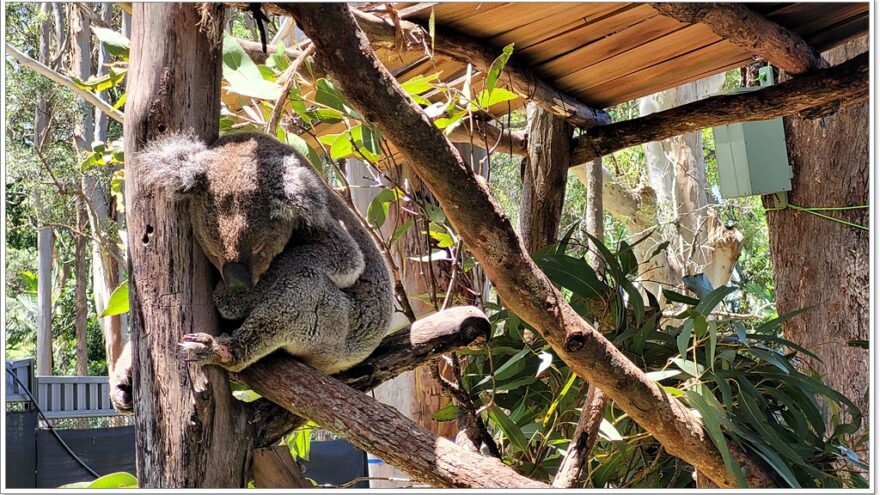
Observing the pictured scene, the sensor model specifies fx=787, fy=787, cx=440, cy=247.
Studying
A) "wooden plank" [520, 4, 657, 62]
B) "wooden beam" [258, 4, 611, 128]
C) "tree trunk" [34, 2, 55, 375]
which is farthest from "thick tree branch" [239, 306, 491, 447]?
"tree trunk" [34, 2, 55, 375]

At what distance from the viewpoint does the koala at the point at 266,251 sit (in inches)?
70.4

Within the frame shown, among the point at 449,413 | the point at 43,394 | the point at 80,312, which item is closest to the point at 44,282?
the point at 80,312

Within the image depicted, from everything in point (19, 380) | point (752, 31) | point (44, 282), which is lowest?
point (19, 380)

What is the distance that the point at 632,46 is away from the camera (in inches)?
111

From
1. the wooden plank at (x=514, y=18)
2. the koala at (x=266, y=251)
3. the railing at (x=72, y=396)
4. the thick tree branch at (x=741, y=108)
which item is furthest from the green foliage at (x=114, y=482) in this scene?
the railing at (x=72, y=396)

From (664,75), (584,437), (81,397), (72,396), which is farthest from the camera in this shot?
(81,397)

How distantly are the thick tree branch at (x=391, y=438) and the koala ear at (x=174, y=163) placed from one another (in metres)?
0.53

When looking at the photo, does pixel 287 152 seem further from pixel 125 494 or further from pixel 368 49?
pixel 125 494

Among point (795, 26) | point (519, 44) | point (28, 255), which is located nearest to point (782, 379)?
point (795, 26)

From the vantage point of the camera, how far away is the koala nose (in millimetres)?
1836

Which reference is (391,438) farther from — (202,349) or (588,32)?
(588,32)

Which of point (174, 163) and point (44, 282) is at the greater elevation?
point (44, 282)

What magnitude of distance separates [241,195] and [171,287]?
1.02 feet

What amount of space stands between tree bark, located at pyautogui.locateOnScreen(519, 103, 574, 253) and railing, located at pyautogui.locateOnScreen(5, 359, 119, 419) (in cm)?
275
